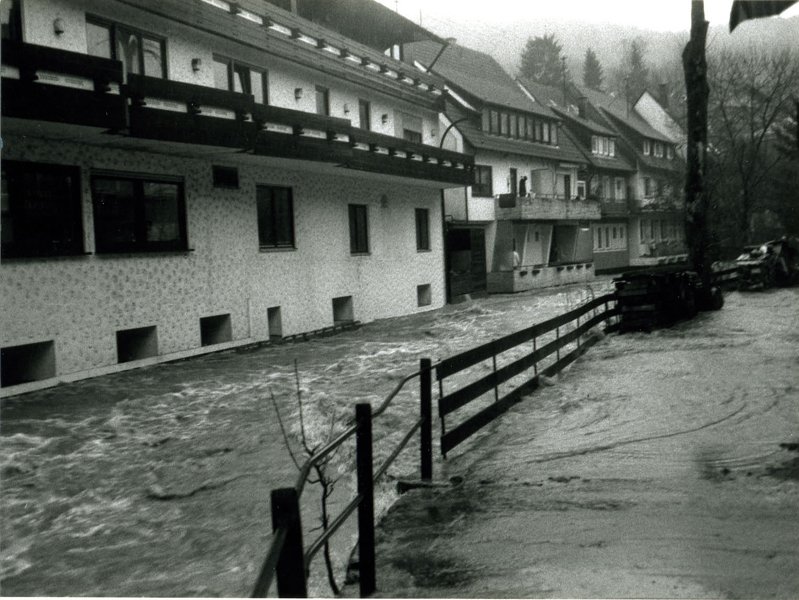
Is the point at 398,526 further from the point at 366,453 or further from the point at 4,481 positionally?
the point at 4,481

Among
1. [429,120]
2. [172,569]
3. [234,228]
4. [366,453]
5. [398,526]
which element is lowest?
[172,569]

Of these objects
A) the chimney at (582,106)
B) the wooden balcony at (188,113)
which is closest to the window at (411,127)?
the wooden balcony at (188,113)

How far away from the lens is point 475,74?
132 feet

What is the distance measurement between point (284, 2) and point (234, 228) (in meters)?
7.56

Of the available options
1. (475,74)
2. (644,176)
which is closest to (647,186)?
(644,176)

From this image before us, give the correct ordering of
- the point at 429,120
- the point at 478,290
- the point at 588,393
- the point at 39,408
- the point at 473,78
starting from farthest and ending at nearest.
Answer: the point at 473,78
the point at 478,290
the point at 429,120
the point at 39,408
the point at 588,393

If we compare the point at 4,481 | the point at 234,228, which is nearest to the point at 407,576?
the point at 4,481

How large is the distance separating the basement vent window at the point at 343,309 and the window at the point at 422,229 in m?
5.09

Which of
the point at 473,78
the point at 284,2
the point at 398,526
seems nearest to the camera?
the point at 398,526

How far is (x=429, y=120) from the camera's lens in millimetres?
28469

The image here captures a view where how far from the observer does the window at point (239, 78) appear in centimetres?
1756

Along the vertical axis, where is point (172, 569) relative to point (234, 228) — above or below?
below

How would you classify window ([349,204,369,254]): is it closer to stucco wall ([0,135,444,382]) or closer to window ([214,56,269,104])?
stucco wall ([0,135,444,382])

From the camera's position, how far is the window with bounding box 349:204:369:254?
2267 cm
